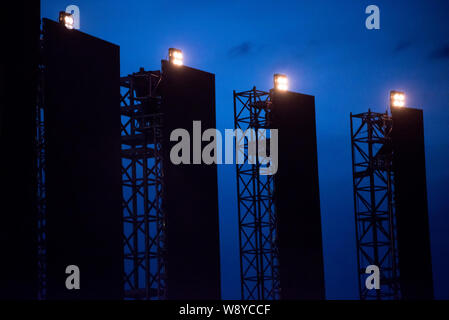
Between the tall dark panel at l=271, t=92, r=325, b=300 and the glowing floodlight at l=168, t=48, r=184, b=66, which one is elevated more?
the glowing floodlight at l=168, t=48, r=184, b=66

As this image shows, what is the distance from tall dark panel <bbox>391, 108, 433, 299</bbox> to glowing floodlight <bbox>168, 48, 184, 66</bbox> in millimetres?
10720

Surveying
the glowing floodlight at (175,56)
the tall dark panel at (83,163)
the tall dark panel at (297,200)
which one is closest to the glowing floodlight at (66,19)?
the tall dark panel at (83,163)

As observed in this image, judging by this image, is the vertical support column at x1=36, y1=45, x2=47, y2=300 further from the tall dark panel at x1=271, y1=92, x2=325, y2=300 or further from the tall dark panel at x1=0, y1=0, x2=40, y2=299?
the tall dark panel at x1=271, y1=92, x2=325, y2=300

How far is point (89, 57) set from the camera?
682 inches

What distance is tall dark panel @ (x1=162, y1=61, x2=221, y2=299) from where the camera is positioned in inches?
754

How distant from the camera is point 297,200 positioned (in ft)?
76.6

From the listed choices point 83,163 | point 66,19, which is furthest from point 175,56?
point 83,163

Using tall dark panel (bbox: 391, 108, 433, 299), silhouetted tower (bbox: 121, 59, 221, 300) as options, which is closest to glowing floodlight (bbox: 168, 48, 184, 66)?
silhouetted tower (bbox: 121, 59, 221, 300)

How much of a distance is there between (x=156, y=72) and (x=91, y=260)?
21.6 ft

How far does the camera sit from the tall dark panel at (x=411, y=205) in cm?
2572

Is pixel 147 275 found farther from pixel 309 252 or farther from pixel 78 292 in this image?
pixel 309 252
